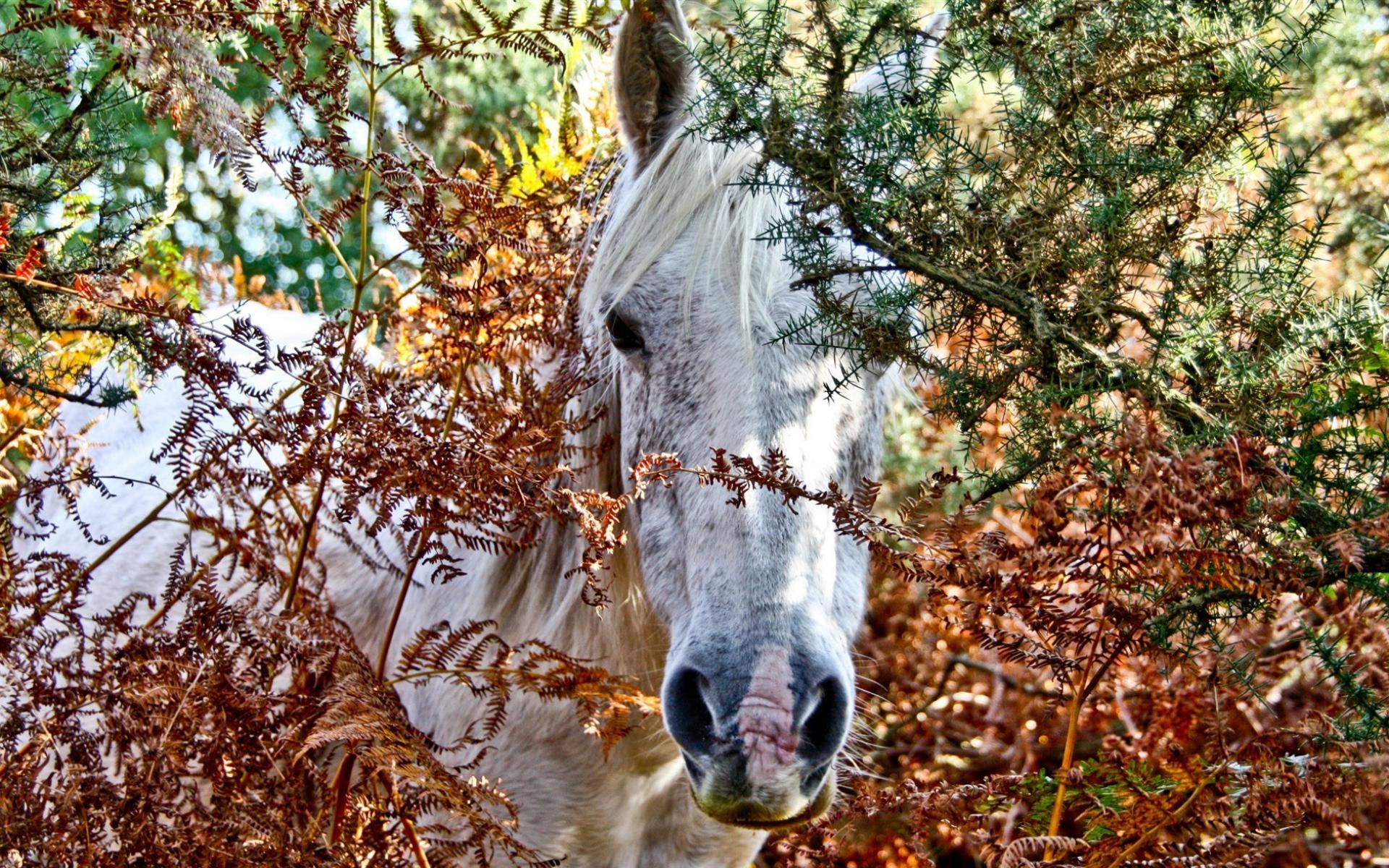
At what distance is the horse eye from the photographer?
230cm

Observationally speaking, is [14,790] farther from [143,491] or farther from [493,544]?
[143,491]

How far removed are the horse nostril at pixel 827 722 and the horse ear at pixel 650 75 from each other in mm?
1398

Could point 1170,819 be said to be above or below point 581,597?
below

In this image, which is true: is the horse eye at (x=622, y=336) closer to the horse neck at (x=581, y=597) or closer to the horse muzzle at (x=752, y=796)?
the horse neck at (x=581, y=597)

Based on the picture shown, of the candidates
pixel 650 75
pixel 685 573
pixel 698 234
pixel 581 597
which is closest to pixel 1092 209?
pixel 698 234

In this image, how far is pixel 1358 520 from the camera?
1354mm

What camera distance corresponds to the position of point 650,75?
246cm

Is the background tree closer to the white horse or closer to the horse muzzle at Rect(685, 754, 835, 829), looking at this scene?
the white horse

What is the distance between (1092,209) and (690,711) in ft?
3.41

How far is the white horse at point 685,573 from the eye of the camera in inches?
68.7

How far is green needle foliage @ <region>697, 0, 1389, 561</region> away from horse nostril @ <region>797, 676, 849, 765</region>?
1.41 feet

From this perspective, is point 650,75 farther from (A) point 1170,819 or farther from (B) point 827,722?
(A) point 1170,819

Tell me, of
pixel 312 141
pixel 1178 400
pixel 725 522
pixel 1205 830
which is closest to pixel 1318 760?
pixel 1205 830

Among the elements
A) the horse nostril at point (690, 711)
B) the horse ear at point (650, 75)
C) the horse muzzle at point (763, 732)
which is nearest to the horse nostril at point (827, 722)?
the horse muzzle at point (763, 732)
